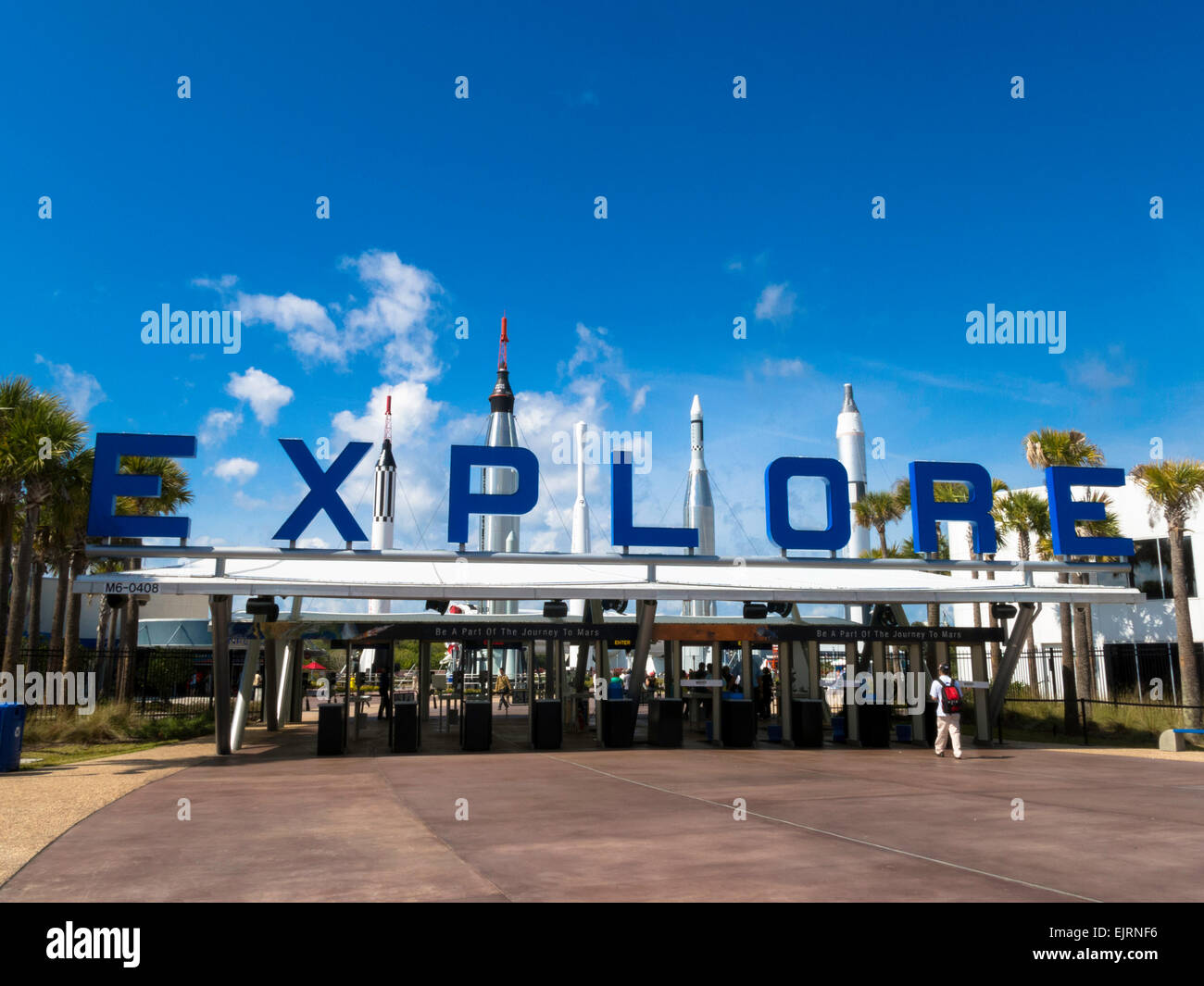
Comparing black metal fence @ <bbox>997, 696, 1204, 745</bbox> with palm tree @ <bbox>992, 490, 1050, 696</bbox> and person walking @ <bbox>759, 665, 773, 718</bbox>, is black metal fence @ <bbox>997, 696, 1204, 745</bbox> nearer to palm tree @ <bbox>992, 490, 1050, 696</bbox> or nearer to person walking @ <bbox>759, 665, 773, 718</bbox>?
palm tree @ <bbox>992, 490, 1050, 696</bbox>

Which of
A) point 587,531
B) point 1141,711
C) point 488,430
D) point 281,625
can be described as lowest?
point 1141,711

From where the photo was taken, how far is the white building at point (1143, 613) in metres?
34.4

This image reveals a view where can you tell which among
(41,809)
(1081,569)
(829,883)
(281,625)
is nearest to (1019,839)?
(829,883)

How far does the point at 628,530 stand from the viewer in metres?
21.1

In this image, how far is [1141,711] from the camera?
26531 millimetres

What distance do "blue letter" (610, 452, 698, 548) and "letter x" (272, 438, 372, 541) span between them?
17.7 feet

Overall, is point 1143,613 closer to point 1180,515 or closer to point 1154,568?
point 1154,568

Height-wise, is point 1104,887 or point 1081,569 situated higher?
point 1081,569

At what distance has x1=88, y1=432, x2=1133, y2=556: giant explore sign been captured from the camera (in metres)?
18.7

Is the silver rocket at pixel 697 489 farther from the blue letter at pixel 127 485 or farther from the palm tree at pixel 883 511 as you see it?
the blue letter at pixel 127 485
